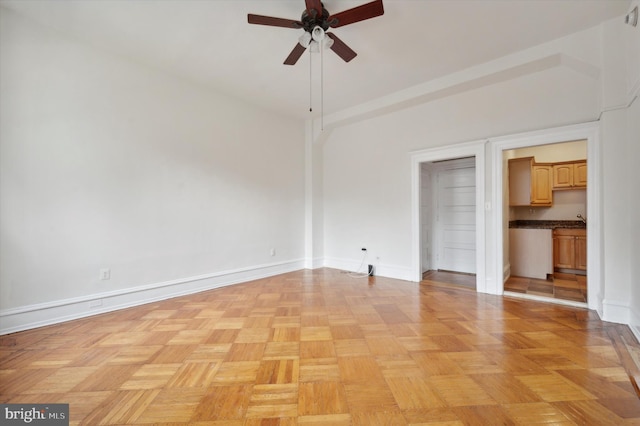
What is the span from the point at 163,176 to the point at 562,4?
4.64 metres

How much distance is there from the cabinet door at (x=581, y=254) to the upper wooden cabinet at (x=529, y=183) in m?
0.79

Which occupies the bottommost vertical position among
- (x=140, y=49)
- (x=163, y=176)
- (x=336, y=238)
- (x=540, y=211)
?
(x=336, y=238)

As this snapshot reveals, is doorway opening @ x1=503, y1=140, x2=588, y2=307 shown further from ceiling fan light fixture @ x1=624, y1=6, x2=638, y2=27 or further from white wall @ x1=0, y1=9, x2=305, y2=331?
white wall @ x1=0, y1=9, x2=305, y2=331

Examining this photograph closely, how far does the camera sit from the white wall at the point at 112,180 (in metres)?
2.55

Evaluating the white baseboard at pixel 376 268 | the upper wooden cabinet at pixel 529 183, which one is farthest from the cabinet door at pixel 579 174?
the white baseboard at pixel 376 268

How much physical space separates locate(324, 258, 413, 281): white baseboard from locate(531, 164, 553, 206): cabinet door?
2989 millimetres

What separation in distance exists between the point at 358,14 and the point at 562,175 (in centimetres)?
521

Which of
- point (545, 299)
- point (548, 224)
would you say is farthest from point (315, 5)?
point (548, 224)

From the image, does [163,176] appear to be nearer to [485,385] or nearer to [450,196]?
[485,385]

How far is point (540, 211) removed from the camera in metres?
5.40

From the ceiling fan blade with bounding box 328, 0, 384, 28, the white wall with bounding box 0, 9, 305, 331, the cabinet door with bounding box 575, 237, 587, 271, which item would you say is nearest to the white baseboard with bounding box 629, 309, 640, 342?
the cabinet door with bounding box 575, 237, 587, 271

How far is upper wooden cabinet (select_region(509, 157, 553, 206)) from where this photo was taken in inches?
193

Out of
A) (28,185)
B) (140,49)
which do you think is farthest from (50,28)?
(28,185)

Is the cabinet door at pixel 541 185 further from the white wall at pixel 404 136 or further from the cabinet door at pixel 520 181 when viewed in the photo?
the white wall at pixel 404 136
